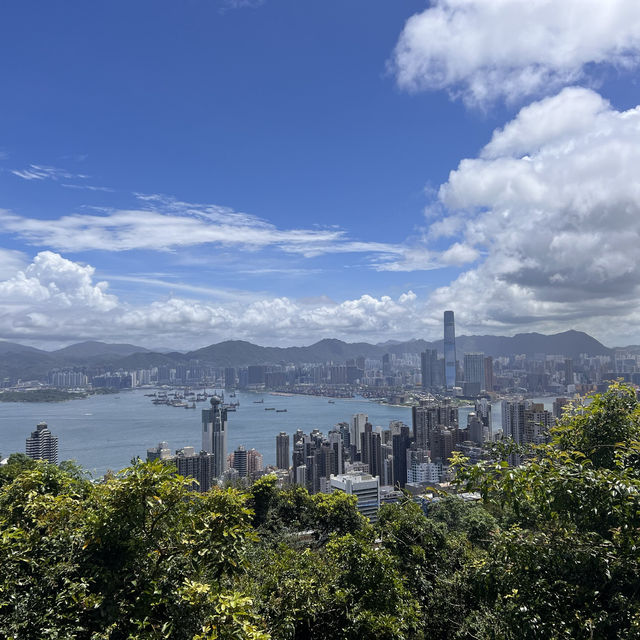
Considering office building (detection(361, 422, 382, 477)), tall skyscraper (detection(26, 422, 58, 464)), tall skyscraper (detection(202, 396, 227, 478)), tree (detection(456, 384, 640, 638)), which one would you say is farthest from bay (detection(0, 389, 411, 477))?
tree (detection(456, 384, 640, 638))

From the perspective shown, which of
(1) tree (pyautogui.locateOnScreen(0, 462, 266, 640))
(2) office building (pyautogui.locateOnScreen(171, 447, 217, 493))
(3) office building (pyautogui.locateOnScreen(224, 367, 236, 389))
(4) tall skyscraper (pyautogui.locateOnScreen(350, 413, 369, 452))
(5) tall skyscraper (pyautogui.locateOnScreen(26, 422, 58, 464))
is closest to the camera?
(1) tree (pyautogui.locateOnScreen(0, 462, 266, 640))

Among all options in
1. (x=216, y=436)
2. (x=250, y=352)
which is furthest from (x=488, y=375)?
(x=250, y=352)

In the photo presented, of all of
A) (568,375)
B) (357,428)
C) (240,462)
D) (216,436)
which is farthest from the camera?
(568,375)

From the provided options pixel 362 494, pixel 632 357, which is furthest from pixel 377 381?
pixel 362 494

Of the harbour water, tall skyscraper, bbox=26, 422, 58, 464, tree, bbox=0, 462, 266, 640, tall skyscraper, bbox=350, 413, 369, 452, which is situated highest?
tree, bbox=0, 462, 266, 640

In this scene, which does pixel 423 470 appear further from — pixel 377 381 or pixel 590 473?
pixel 377 381

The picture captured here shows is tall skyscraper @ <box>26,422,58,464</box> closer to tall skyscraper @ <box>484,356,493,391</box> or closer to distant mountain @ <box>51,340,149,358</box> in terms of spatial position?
tall skyscraper @ <box>484,356,493,391</box>

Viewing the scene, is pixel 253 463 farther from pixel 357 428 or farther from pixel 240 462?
pixel 357 428
